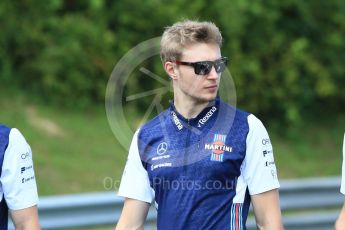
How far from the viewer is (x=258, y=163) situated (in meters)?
5.37

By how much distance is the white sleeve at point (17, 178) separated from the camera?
5.22 meters

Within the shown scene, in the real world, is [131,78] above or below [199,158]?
above

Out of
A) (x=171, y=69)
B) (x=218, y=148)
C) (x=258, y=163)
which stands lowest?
(x=258, y=163)

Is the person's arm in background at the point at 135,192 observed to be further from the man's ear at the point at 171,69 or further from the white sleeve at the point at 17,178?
the white sleeve at the point at 17,178

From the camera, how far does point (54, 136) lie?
11523 mm

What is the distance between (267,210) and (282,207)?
3.92m

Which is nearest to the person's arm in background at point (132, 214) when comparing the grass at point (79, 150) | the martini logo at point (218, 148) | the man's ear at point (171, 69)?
the martini logo at point (218, 148)

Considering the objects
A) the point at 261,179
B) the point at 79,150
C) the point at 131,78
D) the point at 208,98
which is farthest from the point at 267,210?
the point at 79,150

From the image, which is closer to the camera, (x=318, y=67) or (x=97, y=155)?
→ (x=97, y=155)

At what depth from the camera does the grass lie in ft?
35.7

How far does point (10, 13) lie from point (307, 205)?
4832 mm

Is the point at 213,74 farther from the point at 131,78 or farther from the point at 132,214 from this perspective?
the point at 131,78

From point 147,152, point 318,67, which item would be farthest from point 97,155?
point 147,152

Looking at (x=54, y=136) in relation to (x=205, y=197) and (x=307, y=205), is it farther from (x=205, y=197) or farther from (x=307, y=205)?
(x=205, y=197)
